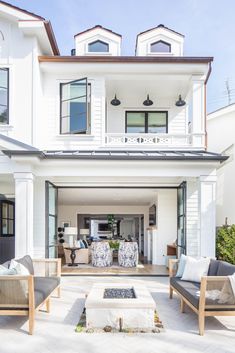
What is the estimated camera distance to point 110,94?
11.5 metres

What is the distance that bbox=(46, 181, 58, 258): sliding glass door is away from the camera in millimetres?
9539

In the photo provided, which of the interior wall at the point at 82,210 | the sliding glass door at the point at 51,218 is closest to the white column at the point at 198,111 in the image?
the sliding glass door at the point at 51,218

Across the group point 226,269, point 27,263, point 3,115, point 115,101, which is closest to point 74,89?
point 115,101

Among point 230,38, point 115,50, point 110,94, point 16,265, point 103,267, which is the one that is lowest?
point 103,267

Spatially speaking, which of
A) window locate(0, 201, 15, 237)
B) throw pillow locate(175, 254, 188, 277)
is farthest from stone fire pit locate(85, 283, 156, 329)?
window locate(0, 201, 15, 237)

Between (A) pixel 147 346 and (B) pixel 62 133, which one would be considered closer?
(A) pixel 147 346

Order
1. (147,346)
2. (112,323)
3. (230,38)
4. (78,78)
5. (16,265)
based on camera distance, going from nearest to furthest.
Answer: (147,346)
(112,323)
(16,265)
(78,78)
(230,38)

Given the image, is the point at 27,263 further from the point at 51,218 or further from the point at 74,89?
the point at 74,89

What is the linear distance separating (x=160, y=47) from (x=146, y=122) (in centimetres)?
267

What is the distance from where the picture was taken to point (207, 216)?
833cm

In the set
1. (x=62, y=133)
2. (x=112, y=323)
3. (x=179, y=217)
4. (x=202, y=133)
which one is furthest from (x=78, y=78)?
(x=112, y=323)

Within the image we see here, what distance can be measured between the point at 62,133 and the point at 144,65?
3.06 metres

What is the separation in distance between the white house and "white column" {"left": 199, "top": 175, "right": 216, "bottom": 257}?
2 centimetres

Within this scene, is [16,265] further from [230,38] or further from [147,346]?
[230,38]
